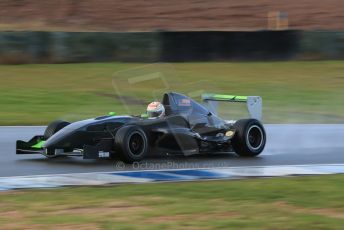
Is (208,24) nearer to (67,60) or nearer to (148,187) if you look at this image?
(67,60)

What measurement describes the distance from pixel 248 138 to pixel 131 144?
190cm

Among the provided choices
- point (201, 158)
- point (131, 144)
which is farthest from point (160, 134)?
point (201, 158)

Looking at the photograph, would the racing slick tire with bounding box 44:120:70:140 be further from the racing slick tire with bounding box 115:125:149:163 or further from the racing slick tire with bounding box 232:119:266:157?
the racing slick tire with bounding box 232:119:266:157

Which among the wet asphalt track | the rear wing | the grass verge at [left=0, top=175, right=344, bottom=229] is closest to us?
the grass verge at [left=0, top=175, right=344, bottom=229]

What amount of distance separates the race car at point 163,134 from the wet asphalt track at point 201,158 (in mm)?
152

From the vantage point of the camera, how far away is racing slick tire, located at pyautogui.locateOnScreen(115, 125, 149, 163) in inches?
354

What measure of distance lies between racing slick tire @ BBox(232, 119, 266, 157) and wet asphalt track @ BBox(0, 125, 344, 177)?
5.4 inches

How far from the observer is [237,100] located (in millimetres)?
10664

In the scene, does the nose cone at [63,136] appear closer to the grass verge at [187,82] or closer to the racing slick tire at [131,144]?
the racing slick tire at [131,144]

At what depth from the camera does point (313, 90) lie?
68.5 ft

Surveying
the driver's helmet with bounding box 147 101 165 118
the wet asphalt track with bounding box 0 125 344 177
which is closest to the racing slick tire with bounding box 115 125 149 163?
the wet asphalt track with bounding box 0 125 344 177

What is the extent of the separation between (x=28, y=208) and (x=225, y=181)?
8.12 ft

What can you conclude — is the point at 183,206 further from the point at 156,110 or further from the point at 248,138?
the point at 248,138

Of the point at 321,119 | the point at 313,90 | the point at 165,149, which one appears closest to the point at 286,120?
the point at 321,119
